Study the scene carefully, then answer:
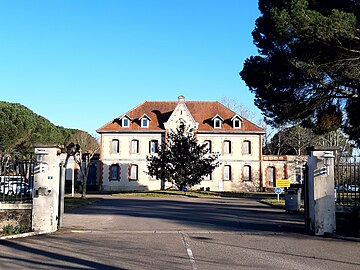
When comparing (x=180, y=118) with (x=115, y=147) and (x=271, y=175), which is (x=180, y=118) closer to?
(x=115, y=147)

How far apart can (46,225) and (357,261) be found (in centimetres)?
811

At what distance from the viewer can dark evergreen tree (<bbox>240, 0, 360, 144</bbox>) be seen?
13.8 meters

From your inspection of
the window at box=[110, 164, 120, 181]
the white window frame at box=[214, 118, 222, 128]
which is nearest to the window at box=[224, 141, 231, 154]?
the white window frame at box=[214, 118, 222, 128]

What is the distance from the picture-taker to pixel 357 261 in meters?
8.79

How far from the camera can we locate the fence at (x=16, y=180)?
41.0 feet

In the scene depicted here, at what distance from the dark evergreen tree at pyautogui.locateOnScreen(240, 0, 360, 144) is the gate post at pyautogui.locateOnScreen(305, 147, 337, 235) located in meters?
3.69

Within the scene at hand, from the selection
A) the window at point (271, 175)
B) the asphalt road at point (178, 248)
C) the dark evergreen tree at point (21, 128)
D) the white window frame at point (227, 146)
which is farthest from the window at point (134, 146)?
the asphalt road at point (178, 248)

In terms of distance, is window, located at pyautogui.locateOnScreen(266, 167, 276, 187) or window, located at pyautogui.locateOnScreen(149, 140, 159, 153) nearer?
window, located at pyautogui.locateOnScreen(149, 140, 159, 153)

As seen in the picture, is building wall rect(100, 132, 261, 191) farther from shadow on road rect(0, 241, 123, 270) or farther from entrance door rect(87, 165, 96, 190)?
shadow on road rect(0, 241, 123, 270)

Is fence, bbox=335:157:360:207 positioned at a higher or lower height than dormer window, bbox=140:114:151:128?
lower

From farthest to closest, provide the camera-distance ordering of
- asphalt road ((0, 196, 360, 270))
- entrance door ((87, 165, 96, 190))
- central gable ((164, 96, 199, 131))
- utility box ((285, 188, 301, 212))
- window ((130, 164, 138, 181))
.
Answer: entrance door ((87, 165, 96, 190)) < window ((130, 164, 138, 181)) < central gable ((164, 96, 199, 131)) < utility box ((285, 188, 301, 212)) < asphalt road ((0, 196, 360, 270))

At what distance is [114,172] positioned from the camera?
50938mm

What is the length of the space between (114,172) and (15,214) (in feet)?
127

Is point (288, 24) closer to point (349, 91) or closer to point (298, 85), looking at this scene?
point (298, 85)
